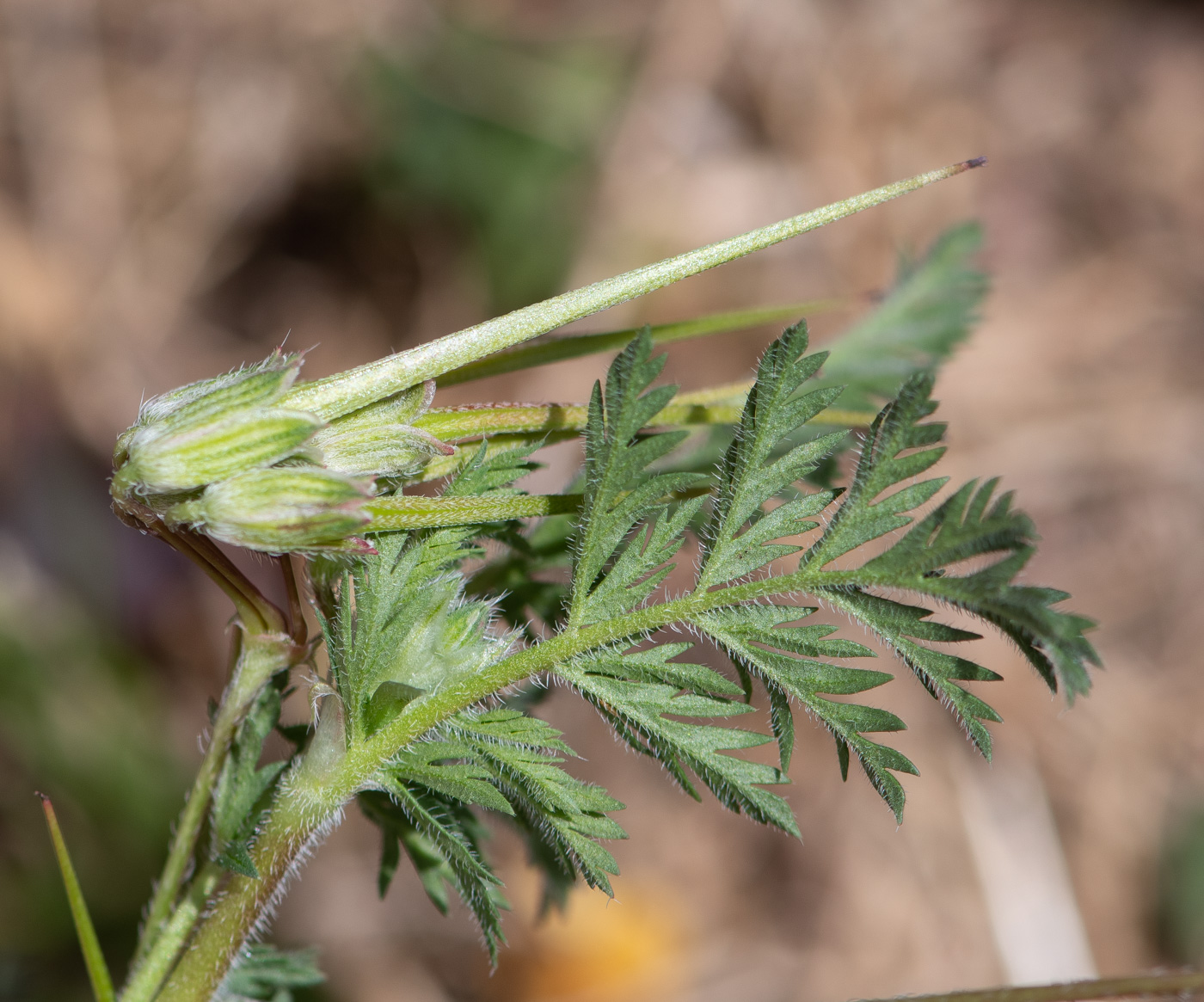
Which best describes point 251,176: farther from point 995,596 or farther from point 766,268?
point 995,596

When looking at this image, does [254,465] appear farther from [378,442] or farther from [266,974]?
[266,974]

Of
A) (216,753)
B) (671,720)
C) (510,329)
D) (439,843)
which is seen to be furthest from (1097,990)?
(216,753)

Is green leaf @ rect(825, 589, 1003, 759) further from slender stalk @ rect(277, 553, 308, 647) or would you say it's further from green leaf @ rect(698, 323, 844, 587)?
slender stalk @ rect(277, 553, 308, 647)

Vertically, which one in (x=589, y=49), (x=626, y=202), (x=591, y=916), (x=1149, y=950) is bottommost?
(x=1149, y=950)

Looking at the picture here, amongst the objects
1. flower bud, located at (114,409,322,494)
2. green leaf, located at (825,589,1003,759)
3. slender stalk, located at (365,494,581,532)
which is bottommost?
green leaf, located at (825,589,1003,759)

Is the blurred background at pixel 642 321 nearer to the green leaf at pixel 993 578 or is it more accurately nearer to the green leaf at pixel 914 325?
the green leaf at pixel 914 325

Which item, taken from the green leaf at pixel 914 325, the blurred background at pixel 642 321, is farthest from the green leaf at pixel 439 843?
the blurred background at pixel 642 321

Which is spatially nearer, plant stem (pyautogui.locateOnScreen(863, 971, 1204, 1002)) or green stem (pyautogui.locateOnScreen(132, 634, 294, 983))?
plant stem (pyautogui.locateOnScreen(863, 971, 1204, 1002))

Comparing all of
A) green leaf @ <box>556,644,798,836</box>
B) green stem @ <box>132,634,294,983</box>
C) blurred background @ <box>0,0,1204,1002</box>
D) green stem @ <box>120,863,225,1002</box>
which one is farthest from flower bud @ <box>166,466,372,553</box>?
blurred background @ <box>0,0,1204,1002</box>

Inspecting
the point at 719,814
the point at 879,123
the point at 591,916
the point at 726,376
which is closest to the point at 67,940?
the point at 591,916
